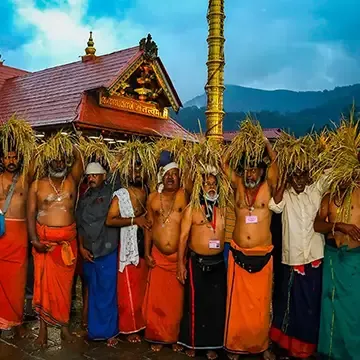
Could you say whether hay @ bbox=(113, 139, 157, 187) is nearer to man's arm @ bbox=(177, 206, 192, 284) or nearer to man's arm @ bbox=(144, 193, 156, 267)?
man's arm @ bbox=(144, 193, 156, 267)

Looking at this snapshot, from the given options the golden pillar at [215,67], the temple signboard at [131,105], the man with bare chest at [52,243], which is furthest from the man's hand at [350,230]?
the temple signboard at [131,105]

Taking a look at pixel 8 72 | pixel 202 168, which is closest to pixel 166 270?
pixel 202 168

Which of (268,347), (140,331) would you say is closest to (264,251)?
(268,347)

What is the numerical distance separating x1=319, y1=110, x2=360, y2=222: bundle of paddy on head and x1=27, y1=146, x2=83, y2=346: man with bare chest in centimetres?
234

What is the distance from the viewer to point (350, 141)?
367 cm

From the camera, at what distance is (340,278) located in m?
3.54

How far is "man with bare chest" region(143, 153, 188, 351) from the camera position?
402cm

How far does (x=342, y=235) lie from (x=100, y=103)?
27.8 feet

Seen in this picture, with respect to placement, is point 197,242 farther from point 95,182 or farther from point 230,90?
point 230,90

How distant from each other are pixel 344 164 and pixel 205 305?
1.66 meters

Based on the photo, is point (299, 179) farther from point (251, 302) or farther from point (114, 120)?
point (114, 120)

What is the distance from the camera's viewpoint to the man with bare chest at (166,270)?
13.2 ft

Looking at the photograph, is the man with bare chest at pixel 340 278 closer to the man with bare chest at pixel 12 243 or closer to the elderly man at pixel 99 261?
the elderly man at pixel 99 261

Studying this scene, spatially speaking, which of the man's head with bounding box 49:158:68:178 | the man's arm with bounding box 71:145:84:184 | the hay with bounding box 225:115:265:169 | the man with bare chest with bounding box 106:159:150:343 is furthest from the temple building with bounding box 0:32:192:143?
the hay with bounding box 225:115:265:169
